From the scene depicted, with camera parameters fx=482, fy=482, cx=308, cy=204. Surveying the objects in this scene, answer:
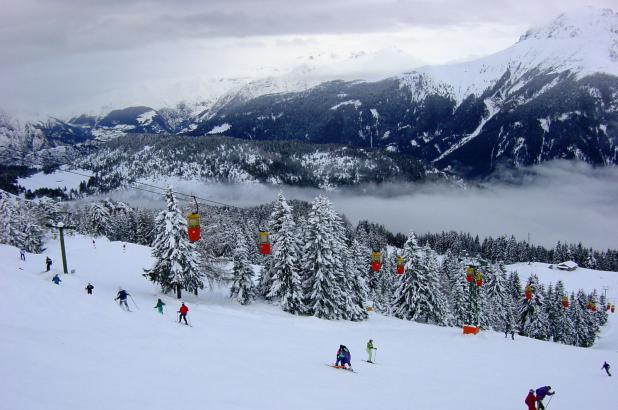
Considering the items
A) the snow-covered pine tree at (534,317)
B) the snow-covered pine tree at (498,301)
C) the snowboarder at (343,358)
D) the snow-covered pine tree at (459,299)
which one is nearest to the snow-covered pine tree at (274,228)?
the snowboarder at (343,358)

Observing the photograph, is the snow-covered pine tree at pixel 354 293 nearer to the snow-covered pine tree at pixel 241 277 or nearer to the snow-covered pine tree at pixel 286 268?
the snow-covered pine tree at pixel 286 268

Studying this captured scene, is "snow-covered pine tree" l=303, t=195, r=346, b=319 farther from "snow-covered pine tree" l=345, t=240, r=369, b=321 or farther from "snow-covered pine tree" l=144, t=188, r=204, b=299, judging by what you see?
"snow-covered pine tree" l=144, t=188, r=204, b=299

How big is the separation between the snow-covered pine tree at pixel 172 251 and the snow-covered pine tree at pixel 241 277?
649 cm

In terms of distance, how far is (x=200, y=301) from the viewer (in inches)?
1912

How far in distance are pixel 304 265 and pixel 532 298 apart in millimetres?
54391

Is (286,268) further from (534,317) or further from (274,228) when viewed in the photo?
(534,317)

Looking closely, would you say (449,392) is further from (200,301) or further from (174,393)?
(200,301)

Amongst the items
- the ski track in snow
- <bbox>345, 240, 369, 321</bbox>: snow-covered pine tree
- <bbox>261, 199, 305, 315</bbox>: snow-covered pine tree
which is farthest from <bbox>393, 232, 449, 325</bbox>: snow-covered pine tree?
<bbox>261, 199, 305, 315</bbox>: snow-covered pine tree

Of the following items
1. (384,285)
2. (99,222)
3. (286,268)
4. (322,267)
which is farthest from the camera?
(99,222)

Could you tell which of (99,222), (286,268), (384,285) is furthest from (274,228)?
(99,222)

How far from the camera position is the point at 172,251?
43938mm

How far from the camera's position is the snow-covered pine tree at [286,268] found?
49.6m

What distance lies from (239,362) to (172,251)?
2258 centimetres

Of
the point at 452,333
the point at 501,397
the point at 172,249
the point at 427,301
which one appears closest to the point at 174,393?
the point at 501,397
